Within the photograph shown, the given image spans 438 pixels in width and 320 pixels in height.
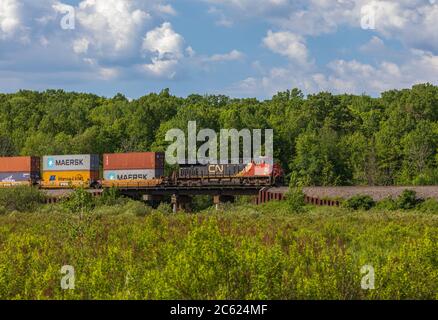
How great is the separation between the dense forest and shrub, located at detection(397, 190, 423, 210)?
88.9 feet

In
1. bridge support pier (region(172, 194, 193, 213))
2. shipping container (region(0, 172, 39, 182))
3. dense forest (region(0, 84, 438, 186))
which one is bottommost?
bridge support pier (region(172, 194, 193, 213))

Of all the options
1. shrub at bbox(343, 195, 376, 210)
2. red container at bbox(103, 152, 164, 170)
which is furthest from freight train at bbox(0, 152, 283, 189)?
shrub at bbox(343, 195, 376, 210)

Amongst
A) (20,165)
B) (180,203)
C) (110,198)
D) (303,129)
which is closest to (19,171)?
(20,165)

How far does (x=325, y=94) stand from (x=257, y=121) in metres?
18.1

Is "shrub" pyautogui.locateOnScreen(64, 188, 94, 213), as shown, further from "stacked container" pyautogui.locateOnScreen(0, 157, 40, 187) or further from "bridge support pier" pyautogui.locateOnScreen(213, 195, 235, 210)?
"stacked container" pyautogui.locateOnScreen(0, 157, 40, 187)

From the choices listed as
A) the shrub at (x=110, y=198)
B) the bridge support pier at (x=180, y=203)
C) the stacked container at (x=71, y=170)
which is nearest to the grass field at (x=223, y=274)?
the shrub at (x=110, y=198)

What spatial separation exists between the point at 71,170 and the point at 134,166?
26.4 feet

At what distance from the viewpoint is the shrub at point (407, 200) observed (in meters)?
55.7

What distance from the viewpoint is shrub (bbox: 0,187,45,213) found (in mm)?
69938

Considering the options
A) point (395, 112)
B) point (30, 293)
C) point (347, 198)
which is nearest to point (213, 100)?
point (395, 112)

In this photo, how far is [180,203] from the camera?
7731 cm

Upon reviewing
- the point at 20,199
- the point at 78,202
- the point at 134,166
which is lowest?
the point at 20,199

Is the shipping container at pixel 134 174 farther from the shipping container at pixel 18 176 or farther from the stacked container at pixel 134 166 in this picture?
the shipping container at pixel 18 176

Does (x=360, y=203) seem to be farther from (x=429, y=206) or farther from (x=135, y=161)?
(x=135, y=161)
